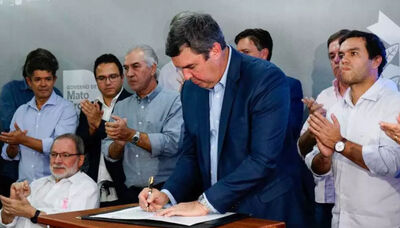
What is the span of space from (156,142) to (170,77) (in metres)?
0.96

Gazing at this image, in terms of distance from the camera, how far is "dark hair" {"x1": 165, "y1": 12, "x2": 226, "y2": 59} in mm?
2369

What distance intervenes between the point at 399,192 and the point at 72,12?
386 centimetres

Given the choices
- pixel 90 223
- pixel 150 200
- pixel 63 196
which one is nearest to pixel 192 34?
pixel 150 200

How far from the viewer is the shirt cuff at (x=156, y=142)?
4066mm

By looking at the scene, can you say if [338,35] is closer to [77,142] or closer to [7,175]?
[77,142]

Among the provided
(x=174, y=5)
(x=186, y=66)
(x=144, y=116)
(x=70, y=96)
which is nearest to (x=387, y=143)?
(x=186, y=66)

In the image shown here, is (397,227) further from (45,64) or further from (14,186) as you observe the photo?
(45,64)

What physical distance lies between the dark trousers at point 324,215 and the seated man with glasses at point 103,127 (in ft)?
4.79

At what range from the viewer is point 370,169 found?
2.79m

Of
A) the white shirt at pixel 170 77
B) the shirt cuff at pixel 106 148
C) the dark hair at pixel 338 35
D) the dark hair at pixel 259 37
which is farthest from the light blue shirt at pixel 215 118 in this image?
the white shirt at pixel 170 77

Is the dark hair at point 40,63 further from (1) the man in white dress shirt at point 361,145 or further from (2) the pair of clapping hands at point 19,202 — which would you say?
(1) the man in white dress shirt at point 361,145

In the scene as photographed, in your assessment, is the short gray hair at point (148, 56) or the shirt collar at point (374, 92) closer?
the shirt collar at point (374, 92)

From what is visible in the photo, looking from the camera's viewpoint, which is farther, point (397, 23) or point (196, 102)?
point (397, 23)

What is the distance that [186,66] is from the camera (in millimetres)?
2439
